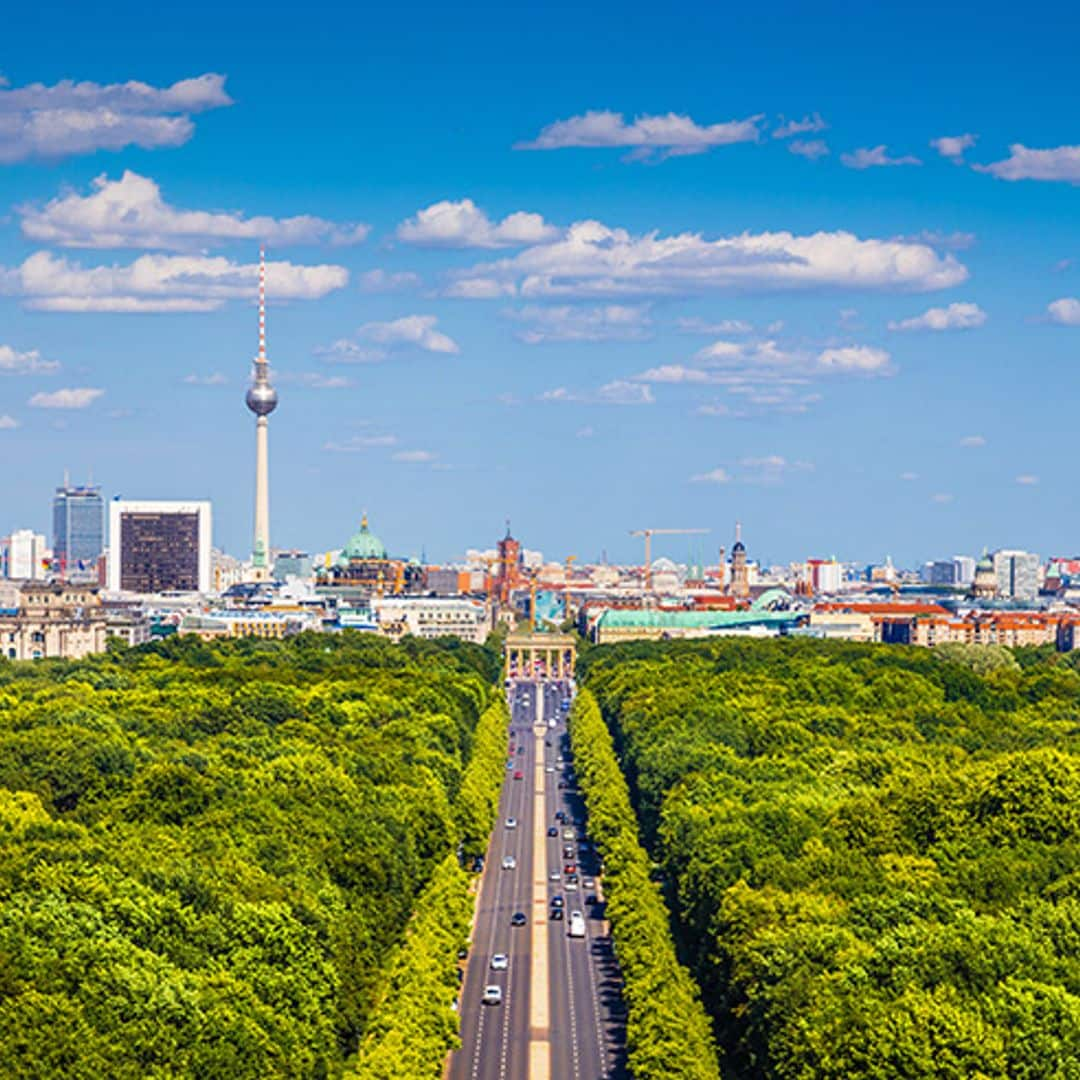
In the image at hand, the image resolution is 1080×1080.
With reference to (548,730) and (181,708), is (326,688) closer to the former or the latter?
(181,708)

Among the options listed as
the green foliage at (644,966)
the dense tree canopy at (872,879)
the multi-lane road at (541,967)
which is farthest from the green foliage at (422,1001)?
the dense tree canopy at (872,879)

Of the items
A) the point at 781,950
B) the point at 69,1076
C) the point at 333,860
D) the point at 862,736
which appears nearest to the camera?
the point at 69,1076

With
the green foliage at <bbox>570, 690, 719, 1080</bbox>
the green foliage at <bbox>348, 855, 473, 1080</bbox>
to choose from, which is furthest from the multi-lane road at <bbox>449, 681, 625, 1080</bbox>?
the green foliage at <bbox>348, 855, 473, 1080</bbox>

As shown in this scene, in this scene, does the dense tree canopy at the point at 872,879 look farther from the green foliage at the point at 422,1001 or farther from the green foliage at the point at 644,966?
the green foliage at the point at 422,1001

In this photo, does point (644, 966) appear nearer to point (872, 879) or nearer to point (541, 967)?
point (872, 879)

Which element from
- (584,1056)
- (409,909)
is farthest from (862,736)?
(584,1056)

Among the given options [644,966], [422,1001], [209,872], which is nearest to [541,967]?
[644,966]
